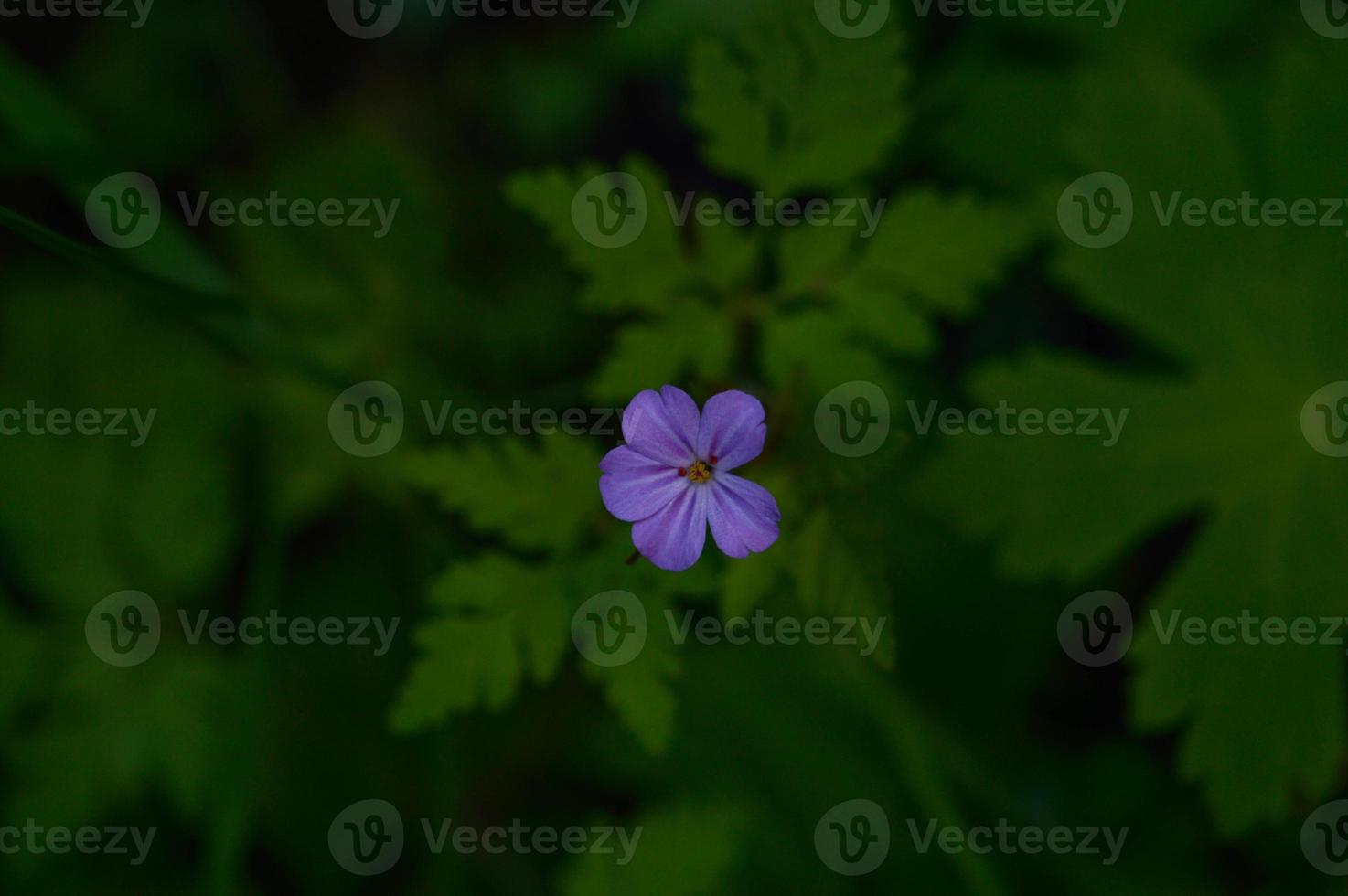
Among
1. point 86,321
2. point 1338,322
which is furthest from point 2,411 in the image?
point 1338,322

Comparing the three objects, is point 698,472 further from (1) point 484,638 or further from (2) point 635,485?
(1) point 484,638

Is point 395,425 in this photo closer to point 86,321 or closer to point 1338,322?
point 86,321

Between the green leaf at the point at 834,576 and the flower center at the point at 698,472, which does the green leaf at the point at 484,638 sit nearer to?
the flower center at the point at 698,472

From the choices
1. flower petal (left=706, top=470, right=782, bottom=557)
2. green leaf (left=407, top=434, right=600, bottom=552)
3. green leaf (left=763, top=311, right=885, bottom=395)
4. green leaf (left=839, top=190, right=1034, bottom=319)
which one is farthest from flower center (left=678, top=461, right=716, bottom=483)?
green leaf (left=839, top=190, right=1034, bottom=319)

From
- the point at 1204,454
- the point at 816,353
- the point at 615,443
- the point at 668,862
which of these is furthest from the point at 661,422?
the point at 1204,454

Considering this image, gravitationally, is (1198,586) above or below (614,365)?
above

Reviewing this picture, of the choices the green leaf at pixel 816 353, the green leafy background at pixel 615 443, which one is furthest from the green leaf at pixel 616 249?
the green leaf at pixel 816 353
